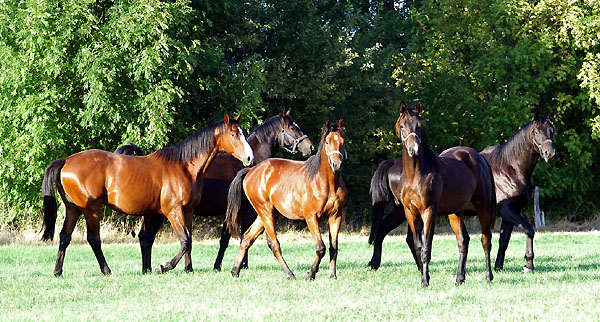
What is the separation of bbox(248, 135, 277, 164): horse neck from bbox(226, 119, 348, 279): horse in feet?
5.48

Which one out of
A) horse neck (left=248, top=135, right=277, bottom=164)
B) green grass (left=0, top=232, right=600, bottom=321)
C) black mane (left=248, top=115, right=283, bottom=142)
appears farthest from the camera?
black mane (left=248, top=115, right=283, bottom=142)

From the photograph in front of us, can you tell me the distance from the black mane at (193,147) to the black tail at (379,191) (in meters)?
2.42

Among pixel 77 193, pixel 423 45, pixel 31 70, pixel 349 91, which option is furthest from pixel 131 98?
pixel 423 45

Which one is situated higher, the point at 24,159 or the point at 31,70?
the point at 31,70

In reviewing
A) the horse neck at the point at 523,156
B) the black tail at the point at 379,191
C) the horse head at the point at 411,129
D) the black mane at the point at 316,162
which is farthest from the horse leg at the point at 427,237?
the horse neck at the point at 523,156

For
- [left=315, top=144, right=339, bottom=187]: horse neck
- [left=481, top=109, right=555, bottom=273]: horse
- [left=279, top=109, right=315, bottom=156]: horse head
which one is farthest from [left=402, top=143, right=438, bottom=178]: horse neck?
[left=279, top=109, right=315, bottom=156]: horse head

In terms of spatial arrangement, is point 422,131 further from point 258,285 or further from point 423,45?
point 423,45

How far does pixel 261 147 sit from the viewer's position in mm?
13891

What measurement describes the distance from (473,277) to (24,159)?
1432cm

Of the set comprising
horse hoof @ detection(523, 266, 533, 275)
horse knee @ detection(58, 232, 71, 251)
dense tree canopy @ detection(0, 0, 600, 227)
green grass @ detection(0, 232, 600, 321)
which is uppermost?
dense tree canopy @ detection(0, 0, 600, 227)

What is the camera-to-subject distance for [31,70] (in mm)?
22531

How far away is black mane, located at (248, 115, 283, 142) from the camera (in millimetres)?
13938

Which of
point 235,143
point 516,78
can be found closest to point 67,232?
point 235,143

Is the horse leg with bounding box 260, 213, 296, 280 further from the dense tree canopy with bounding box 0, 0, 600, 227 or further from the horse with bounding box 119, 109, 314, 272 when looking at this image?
the dense tree canopy with bounding box 0, 0, 600, 227
